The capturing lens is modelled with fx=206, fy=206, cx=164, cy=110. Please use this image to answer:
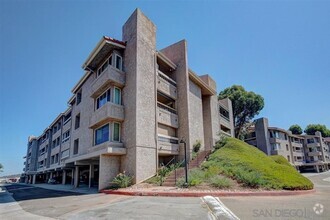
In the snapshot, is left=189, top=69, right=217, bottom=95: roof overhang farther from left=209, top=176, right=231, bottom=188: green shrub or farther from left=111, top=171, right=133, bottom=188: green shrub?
left=209, top=176, right=231, bottom=188: green shrub

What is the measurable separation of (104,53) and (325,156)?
76549 millimetres

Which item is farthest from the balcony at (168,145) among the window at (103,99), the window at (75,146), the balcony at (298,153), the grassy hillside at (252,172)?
the balcony at (298,153)

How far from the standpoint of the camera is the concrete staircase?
1418 centimetres

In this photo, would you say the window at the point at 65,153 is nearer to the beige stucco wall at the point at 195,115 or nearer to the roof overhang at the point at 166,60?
the beige stucco wall at the point at 195,115

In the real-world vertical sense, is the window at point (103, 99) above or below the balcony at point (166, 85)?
below

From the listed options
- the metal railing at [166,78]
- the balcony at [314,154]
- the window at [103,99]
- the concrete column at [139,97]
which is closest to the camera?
the concrete column at [139,97]

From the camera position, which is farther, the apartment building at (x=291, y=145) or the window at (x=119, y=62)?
the apartment building at (x=291, y=145)

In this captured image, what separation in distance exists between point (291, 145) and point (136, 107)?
53201mm

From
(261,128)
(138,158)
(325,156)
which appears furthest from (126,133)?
(325,156)

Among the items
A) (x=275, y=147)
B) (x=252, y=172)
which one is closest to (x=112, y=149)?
(x=252, y=172)

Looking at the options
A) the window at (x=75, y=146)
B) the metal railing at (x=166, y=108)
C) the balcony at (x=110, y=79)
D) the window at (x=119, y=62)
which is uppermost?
the window at (x=119, y=62)

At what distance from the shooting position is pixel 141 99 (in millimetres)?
16562

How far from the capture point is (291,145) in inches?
2140

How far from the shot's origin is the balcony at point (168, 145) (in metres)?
17.9
